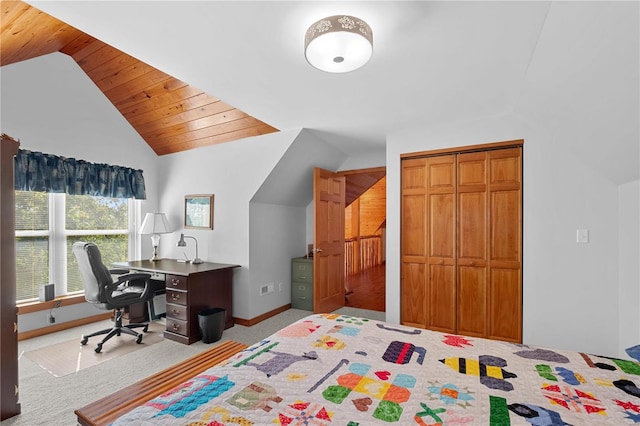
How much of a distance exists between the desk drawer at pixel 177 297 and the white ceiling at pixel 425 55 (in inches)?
83.6

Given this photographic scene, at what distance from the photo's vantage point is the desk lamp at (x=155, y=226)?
13.7 feet

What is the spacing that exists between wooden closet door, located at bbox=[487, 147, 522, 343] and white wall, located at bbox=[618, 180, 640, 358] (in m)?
0.70

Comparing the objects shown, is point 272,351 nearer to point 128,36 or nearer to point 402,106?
point 128,36

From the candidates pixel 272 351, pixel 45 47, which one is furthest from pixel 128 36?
pixel 45 47

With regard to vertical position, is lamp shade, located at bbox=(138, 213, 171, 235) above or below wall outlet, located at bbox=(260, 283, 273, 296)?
above

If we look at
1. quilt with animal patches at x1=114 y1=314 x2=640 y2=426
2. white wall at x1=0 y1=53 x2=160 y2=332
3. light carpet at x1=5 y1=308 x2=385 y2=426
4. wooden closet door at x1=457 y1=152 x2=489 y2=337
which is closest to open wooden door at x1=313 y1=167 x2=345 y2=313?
light carpet at x1=5 y1=308 x2=385 y2=426

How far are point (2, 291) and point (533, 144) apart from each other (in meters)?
4.39

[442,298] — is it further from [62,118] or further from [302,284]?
[62,118]

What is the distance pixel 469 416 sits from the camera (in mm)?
1075

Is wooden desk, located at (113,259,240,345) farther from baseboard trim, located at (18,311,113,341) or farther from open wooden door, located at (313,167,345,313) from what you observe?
open wooden door, located at (313,167,345,313)

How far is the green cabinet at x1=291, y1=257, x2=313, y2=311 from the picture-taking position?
14.8ft

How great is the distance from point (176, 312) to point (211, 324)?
44 cm

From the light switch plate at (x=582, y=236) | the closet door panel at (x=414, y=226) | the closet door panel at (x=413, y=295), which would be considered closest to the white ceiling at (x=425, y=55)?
the light switch plate at (x=582, y=236)

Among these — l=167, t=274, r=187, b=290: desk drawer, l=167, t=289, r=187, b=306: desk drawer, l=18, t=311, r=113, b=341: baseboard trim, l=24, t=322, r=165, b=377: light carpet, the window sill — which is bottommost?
l=24, t=322, r=165, b=377: light carpet
